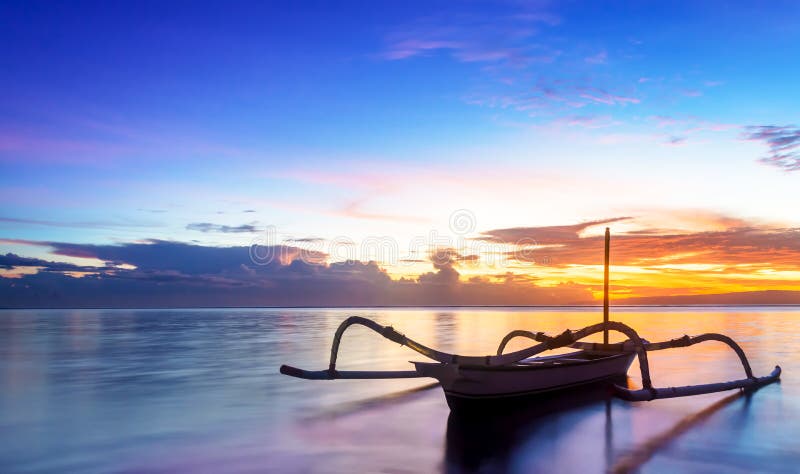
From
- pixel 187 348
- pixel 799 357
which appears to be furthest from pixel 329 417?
pixel 799 357

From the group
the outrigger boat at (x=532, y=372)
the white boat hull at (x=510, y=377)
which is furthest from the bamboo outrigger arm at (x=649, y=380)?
the white boat hull at (x=510, y=377)

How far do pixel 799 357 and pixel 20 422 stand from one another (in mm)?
34748

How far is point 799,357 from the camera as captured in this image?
102 feet

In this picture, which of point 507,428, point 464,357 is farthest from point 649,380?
point 464,357

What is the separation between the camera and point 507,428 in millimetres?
12695

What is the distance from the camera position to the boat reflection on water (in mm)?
10562

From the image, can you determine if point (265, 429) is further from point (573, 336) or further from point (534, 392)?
point (573, 336)

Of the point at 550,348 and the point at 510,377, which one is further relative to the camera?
the point at 550,348

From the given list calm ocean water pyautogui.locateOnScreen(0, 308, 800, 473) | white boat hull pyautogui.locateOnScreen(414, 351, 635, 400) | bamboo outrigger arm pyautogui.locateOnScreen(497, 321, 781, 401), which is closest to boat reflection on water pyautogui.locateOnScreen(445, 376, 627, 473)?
calm ocean water pyautogui.locateOnScreen(0, 308, 800, 473)

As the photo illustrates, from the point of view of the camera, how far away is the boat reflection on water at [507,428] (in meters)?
10.6

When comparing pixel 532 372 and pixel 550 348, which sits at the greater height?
pixel 550 348

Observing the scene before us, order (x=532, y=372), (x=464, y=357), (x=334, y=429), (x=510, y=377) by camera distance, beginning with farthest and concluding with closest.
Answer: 1. (x=532, y=372)
2. (x=510, y=377)
3. (x=334, y=429)
4. (x=464, y=357)

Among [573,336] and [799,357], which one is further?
[799,357]

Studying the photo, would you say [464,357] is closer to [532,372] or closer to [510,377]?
[510,377]
